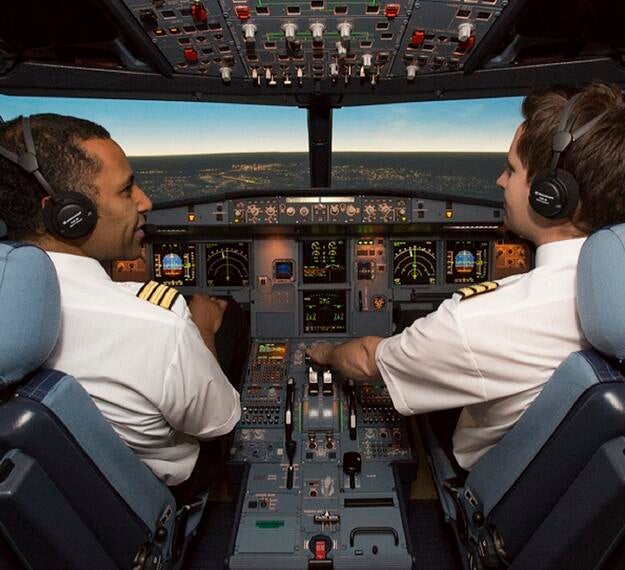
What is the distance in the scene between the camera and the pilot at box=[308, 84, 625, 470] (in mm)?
1009

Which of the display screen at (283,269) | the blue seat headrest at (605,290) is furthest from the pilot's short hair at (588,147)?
the display screen at (283,269)

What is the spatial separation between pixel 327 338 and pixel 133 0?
6.13 ft

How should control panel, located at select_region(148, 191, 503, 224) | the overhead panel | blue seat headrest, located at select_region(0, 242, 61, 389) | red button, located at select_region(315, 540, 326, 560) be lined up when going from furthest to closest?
control panel, located at select_region(148, 191, 503, 224)
the overhead panel
red button, located at select_region(315, 540, 326, 560)
blue seat headrest, located at select_region(0, 242, 61, 389)

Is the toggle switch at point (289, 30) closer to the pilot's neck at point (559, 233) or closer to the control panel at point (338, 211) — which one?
the control panel at point (338, 211)

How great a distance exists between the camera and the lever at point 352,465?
6.14ft

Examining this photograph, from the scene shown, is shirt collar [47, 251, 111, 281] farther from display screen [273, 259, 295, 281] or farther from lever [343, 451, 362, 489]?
display screen [273, 259, 295, 281]

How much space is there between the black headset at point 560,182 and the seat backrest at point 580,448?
130mm

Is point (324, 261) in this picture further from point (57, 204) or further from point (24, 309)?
point (24, 309)

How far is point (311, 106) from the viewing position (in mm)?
3146

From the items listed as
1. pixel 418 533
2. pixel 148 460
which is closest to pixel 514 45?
pixel 418 533

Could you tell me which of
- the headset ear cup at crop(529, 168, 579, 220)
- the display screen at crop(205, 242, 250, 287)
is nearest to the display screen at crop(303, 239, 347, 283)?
the display screen at crop(205, 242, 250, 287)

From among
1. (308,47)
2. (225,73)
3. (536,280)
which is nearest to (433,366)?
(536,280)

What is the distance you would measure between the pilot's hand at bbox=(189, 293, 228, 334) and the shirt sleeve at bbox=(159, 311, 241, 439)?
2.24 ft

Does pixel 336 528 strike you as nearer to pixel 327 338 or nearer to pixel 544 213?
pixel 544 213
